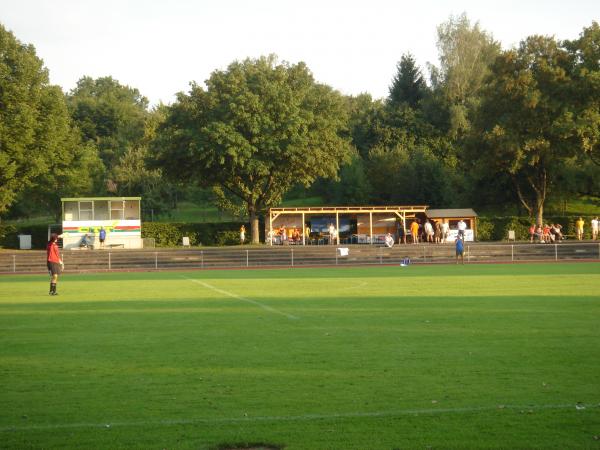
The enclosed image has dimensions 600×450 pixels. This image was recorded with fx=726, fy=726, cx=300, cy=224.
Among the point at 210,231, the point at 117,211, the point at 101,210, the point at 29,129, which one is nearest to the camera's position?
the point at 101,210

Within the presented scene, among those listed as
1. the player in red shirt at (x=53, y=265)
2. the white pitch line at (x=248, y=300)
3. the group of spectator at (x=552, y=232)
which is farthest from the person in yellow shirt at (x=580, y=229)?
the player in red shirt at (x=53, y=265)

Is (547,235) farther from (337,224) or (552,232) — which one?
(337,224)

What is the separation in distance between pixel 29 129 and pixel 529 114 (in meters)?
37.1

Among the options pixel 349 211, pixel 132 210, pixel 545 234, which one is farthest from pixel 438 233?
pixel 132 210

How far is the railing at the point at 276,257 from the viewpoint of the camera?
42312mm

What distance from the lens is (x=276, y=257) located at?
144 feet

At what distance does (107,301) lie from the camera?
20.9 metres

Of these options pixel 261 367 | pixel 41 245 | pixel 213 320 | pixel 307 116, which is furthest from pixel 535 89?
pixel 261 367

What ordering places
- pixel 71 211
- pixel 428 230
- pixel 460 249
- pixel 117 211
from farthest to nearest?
pixel 428 230 → pixel 117 211 → pixel 71 211 → pixel 460 249

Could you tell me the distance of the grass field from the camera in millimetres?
7133

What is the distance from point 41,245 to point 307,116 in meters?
23.2

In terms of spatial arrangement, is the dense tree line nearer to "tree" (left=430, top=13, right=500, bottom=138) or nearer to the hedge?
the hedge

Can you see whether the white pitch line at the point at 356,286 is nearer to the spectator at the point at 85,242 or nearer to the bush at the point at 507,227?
the spectator at the point at 85,242

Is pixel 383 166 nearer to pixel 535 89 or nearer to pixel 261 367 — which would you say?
pixel 535 89
